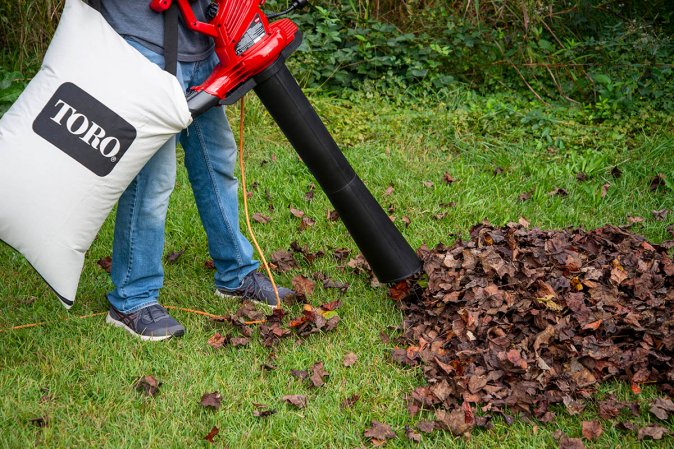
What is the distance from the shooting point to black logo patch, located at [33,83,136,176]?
8.38 feet

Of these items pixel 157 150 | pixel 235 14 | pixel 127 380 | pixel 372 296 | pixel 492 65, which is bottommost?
pixel 492 65

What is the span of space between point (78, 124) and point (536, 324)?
1871 millimetres

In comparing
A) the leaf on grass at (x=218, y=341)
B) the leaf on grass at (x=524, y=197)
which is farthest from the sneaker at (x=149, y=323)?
the leaf on grass at (x=524, y=197)

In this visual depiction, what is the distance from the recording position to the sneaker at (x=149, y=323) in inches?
125

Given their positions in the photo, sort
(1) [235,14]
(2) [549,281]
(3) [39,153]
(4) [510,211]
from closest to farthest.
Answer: (3) [39,153] → (1) [235,14] → (2) [549,281] → (4) [510,211]

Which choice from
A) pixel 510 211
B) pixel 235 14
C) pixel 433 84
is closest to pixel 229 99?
pixel 235 14

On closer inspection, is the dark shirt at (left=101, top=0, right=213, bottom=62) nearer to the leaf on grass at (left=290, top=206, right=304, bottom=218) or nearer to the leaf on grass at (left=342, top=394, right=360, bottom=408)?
the leaf on grass at (left=342, top=394, right=360, bottom=408)

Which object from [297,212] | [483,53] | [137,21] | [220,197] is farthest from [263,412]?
[483,53]

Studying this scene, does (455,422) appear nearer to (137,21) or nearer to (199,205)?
(199,205)

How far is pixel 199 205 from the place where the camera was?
133 inches

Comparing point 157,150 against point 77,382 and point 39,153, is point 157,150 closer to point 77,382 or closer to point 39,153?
point 39,153

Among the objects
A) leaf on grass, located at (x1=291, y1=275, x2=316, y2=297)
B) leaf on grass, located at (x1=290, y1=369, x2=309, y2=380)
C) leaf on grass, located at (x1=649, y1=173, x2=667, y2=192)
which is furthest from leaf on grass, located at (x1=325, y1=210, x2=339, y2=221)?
leaf on grass, located at (x1=649, y1=173, x2=667, y2=192)

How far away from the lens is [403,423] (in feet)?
8.85

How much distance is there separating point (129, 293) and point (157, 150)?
75cm
